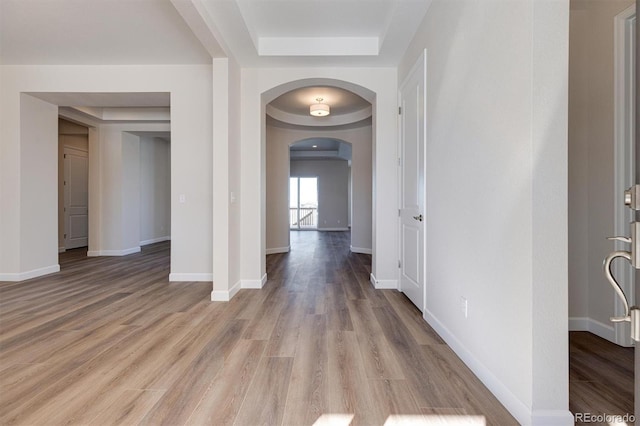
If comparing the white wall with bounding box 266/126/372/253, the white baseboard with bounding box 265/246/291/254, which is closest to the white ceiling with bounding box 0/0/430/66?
the white wall with bounding box 266/126/372/253

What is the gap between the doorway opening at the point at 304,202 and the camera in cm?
1290

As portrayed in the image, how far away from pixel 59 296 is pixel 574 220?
504cm

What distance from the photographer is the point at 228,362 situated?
1937mm

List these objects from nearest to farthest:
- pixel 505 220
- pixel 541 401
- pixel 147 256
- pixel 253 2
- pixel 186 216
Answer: pixel 541 401
pixel 505 220
pixel 253 2
pixel 186 216
pixel 147 256

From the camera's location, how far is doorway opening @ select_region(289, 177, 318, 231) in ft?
42.3

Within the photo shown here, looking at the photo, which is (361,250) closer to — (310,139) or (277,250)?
(277,250)

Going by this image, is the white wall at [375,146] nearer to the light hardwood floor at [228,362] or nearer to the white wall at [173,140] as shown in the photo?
the light hardwood floor at [228,362]

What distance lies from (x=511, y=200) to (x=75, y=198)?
851 centimetres

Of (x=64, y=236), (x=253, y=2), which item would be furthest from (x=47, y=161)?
(x=253, y=2)

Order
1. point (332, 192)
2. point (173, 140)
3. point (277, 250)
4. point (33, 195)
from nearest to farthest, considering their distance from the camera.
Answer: point (173, 140), point (33, 195), point (277, 250), point (332, 192)

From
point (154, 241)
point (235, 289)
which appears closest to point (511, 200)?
point (235, 289)

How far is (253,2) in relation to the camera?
2824 mm

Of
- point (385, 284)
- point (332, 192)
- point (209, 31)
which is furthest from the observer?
point (332, 192)

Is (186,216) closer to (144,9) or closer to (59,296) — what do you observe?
(59,296)
